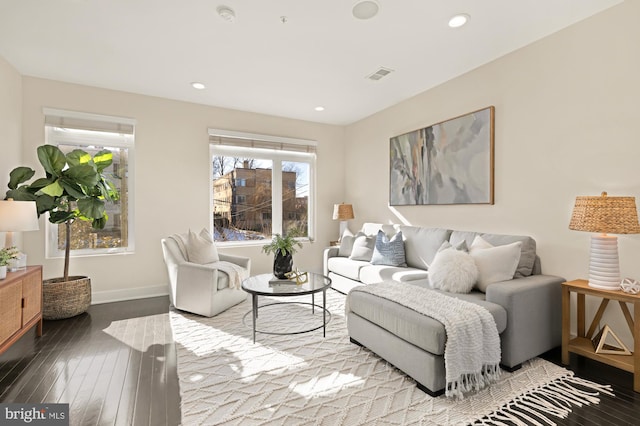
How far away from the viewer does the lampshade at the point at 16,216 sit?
99.6 inches

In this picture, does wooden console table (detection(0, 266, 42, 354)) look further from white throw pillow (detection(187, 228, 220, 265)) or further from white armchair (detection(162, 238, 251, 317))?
white throw pillow (detection(187, 228, 220, 265))

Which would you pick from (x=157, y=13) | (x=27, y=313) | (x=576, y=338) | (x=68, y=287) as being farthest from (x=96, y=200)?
(x=576, y=338)

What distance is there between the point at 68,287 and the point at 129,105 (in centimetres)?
234

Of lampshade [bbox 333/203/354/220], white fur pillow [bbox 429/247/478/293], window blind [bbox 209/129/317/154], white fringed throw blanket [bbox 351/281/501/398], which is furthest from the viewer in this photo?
lampshade [bbox 333/203/354/220]

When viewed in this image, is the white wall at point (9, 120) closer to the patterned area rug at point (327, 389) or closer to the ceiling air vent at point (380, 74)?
the patterned area rug at point (327, 389)

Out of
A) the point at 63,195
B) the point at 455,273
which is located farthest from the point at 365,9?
the point at 63,195

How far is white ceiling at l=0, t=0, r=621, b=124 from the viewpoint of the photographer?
237 centimetres

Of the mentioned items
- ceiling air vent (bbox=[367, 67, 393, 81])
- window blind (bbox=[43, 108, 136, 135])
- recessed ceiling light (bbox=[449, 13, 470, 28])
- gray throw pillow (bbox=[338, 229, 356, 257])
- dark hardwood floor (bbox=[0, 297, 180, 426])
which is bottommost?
dark hardwood floor (bbox=[0, 297, 180, 426])

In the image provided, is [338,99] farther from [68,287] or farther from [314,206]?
[68,287]

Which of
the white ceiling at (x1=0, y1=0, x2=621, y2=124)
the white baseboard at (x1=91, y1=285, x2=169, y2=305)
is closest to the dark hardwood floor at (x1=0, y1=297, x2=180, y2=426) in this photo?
the white baseboard at (x1=91, y1=285, x2=169, y2=305)

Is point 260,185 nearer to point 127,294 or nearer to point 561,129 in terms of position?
point 127,294

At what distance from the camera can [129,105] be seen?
4.02m

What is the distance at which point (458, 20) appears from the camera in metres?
2.51

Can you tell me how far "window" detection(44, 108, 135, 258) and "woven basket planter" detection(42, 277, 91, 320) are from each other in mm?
581
